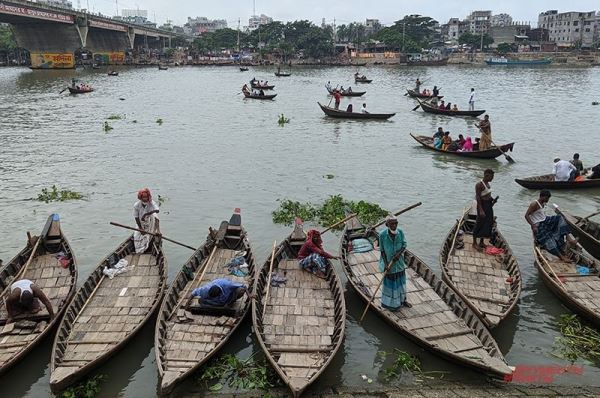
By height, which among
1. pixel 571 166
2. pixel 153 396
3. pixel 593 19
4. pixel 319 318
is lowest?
pixel 153 396

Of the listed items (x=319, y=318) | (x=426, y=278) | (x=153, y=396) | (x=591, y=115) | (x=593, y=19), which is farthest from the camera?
(x=593, y=19)

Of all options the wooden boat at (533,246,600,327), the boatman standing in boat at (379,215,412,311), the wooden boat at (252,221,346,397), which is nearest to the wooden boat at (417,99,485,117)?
the wooden boat at (533,246,600,327)

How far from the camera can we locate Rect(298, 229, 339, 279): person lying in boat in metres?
10.2

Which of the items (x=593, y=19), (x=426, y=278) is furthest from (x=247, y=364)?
(x=593, y=19)

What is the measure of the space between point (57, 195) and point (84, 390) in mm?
11464

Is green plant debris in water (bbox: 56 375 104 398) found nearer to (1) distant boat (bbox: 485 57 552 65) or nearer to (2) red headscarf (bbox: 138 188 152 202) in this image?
(2) red headscarf (bbox: 138 188 152 202)

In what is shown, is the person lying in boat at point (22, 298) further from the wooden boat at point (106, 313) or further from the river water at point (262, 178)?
the river water at point (262, 178)

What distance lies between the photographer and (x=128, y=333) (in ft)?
26.7

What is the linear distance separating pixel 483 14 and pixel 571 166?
473ft

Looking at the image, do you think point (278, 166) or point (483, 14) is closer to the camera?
point (278, 166)

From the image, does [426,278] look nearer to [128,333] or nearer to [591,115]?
[128,333]

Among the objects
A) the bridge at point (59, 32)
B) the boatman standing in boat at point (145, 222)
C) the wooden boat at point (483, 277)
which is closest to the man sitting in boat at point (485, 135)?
the wooden boat at point (483, 277)

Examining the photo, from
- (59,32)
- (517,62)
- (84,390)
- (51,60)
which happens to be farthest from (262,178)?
(517,62)

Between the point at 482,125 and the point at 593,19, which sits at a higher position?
the point at 593,19
